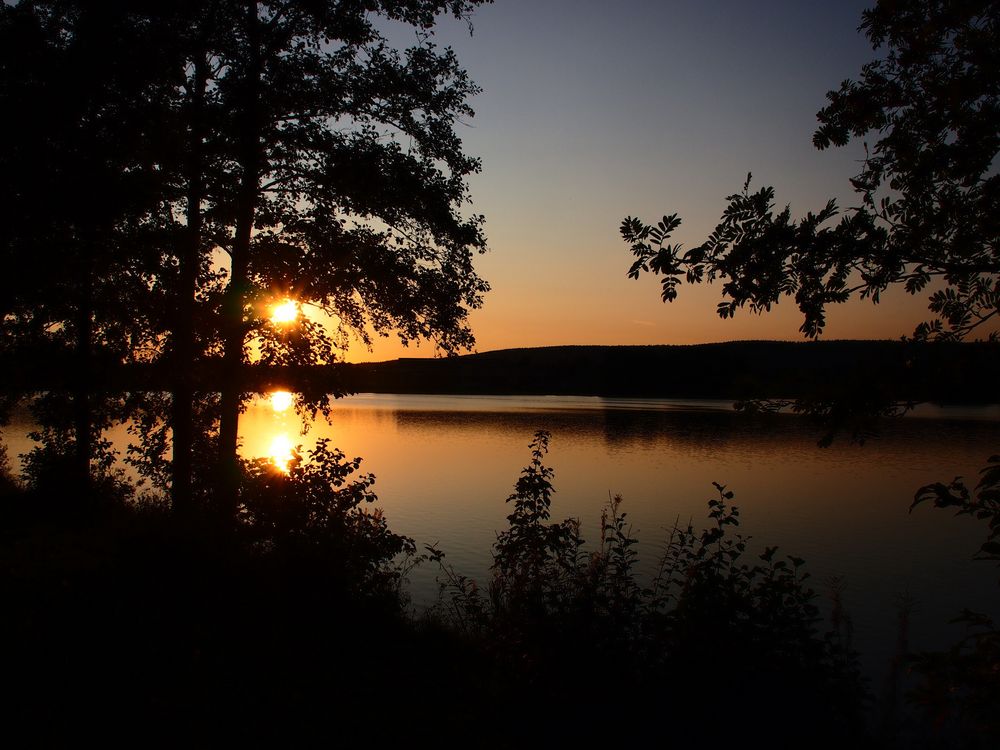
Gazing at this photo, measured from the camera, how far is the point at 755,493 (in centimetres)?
3016

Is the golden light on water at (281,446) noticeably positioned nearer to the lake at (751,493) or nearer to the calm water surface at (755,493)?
the lake at (751,493)

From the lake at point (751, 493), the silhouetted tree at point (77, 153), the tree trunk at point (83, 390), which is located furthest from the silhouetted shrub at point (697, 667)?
the tree trunk at point (83, 390)

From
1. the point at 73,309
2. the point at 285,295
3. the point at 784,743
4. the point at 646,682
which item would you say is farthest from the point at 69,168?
the point at 784,743

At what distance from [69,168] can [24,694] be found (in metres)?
8.37

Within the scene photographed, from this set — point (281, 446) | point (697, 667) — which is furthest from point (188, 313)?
point (281, 446)

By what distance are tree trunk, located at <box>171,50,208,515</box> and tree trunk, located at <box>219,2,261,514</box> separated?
912 millimetres

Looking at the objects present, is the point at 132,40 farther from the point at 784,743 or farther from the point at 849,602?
the point at 849,602

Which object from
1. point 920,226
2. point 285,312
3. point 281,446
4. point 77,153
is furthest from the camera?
point 281,446

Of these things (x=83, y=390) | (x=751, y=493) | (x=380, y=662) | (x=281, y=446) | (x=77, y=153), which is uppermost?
(x=77, y=153)

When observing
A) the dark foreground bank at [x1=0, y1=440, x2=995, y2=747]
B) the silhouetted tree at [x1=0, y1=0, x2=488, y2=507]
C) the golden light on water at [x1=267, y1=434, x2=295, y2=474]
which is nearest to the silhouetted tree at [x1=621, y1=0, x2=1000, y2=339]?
the dark foreground bank at [x1=0, y1=440, x2=995, y2=747]

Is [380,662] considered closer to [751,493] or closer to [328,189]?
[328,189]

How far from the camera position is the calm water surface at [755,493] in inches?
651

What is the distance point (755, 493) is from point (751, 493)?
0.57 feet

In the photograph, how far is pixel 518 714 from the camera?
7.55 m
